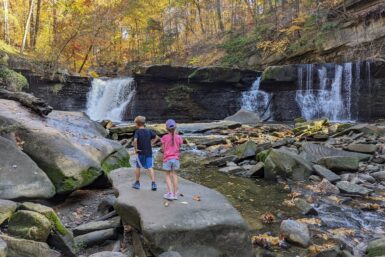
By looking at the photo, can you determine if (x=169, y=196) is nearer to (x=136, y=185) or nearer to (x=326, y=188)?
(x=136, y=185)

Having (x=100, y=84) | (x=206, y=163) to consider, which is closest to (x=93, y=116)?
(x=100, y=84)

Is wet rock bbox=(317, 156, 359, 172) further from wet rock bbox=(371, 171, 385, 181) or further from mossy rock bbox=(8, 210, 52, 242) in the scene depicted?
mossy rock bbox=(8, 210, 52, 242)

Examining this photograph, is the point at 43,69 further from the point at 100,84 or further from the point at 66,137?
the point at 66,137

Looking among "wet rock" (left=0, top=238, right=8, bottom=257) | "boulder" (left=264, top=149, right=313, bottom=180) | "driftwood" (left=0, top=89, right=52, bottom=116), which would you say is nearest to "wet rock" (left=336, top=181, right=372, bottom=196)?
"boulder" (left=264, top=149, right=313, bottom=180)

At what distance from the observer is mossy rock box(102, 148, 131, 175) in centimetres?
846

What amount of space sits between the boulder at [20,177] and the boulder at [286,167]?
537 cm

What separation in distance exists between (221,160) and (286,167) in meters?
2.34

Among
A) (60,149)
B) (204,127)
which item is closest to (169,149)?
(60,149)

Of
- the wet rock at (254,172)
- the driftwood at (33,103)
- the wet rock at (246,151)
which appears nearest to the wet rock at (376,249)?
the wet rock at (254,172)

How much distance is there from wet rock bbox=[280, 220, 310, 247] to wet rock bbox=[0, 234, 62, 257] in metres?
3.22

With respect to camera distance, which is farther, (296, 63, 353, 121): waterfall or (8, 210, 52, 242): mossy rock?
(296, 63, 353, 121): waterfall

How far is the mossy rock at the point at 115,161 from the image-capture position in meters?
8.46

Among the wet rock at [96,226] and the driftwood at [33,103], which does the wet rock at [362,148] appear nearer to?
the wet rock at [96,226]

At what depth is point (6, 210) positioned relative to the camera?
4801 mm
